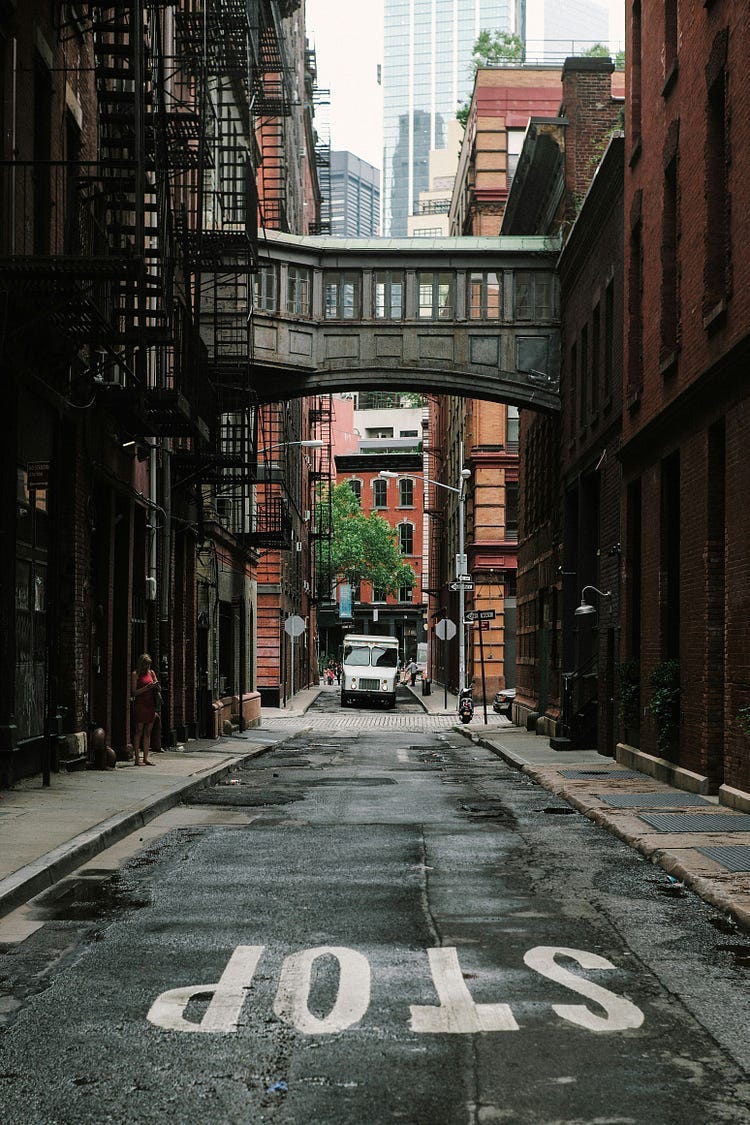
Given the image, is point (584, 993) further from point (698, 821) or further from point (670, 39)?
point (670, 39)

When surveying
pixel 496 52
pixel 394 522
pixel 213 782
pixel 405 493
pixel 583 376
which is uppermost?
pixel 496 52

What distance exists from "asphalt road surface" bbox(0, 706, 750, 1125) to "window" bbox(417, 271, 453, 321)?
24053 millimetres

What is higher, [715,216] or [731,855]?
[715,216]

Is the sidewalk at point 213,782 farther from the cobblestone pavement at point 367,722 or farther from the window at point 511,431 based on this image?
the window at point 511,431

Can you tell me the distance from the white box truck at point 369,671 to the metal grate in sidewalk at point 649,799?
129 feet

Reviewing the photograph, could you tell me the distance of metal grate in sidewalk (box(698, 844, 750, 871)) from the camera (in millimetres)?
10883

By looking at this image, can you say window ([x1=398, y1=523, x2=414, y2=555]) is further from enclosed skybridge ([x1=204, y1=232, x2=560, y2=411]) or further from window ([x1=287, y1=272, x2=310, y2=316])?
window ([x1=287, y1=272, x2=310, y2=316])

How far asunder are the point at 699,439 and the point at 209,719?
17.3 meters

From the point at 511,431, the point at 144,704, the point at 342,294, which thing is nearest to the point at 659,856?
the point at 144,704

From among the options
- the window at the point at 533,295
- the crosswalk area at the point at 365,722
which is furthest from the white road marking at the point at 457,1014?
the crosswalk area at the point at 365,722

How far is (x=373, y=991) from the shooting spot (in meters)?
6.91

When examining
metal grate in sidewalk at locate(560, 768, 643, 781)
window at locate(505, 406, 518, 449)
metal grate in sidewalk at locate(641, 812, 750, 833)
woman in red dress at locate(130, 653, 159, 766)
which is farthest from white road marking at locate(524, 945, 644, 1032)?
window at locate(505, 406, 518, 449)

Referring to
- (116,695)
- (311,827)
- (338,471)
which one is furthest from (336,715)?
(338,471)

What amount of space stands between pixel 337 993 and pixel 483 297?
30034 mm
